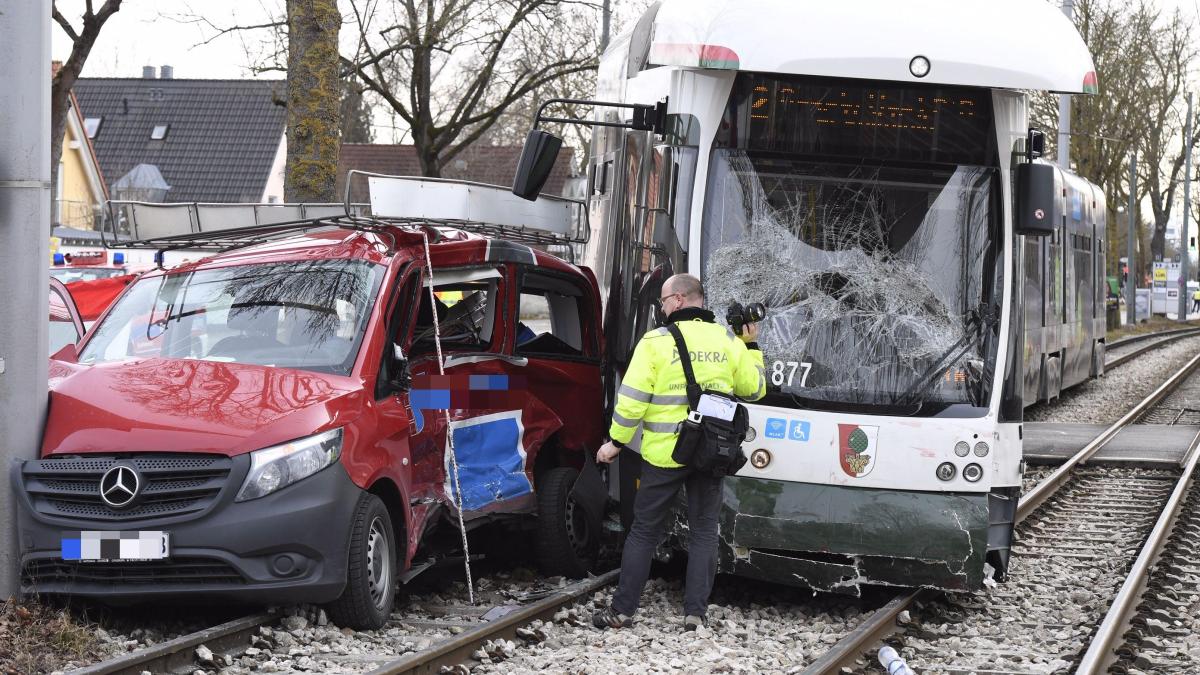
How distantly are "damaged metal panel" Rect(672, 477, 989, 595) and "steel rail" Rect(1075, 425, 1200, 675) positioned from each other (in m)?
0.73

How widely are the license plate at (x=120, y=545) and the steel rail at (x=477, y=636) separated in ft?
3.94

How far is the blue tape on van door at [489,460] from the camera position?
870cm

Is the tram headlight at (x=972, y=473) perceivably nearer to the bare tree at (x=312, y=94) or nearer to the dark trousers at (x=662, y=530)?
the dark trousers at (x=662, y=530)

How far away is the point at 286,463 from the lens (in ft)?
23.0

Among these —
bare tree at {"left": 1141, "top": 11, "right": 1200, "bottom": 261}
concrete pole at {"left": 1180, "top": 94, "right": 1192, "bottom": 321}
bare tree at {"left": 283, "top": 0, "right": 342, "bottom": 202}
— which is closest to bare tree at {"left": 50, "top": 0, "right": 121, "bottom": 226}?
bare tree at {"left": 283, "top": 0, "right": 342, "bottom": 202}

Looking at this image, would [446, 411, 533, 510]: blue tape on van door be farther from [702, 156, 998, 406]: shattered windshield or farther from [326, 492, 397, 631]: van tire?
[702, 156, 998, 406]: shattered windshield

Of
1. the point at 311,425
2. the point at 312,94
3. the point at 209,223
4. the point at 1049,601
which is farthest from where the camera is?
the point at 312,94

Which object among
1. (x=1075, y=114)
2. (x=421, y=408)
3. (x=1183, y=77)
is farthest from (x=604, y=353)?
(x=1183, y=77)

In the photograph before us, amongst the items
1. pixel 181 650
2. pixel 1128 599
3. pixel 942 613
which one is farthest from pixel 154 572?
pixel 1128 599

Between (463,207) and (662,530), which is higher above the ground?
(463,207)

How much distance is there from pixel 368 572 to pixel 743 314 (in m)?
2.41

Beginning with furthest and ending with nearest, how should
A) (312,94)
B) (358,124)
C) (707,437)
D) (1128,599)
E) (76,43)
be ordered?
(358,124) < (76,43) < (312,94) < (1128,599) < (707,437)

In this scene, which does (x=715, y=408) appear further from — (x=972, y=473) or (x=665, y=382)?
(x=972, y=473)

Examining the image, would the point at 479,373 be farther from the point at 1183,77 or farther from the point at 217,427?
the point at 1183,77
